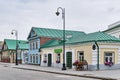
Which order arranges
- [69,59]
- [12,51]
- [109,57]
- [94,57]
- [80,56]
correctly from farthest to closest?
[12,51]
[69,59]
[80,56]
[109,57]
[94,57]

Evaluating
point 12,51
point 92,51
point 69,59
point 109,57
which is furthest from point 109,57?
point 12,51

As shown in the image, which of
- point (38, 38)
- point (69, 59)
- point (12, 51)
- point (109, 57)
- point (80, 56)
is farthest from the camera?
point (12, 51)

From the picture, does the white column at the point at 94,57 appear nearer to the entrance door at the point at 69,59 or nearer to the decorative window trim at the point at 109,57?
the decorative window trim at the point at 109,57

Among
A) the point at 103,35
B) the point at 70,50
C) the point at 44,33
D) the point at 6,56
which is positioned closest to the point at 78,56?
the point at 70,50

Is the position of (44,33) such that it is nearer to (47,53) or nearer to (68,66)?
(47,53)

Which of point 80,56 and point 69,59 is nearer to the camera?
point 80,56

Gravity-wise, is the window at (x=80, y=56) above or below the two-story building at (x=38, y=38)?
below

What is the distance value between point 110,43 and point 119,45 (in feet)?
4.57

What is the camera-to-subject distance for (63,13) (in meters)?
31.8

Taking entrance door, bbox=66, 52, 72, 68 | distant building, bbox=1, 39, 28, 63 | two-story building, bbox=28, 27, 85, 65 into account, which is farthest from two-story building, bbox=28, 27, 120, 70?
distant building, bbox=1, 39, 28, 63

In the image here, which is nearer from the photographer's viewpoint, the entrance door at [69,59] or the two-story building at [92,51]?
the two-story building at [92,51]

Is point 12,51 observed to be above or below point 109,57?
above

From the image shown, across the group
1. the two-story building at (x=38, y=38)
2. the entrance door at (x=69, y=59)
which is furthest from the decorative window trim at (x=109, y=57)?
the two-story building at (x=38, y=38)

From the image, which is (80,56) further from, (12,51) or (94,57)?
(12,51)
